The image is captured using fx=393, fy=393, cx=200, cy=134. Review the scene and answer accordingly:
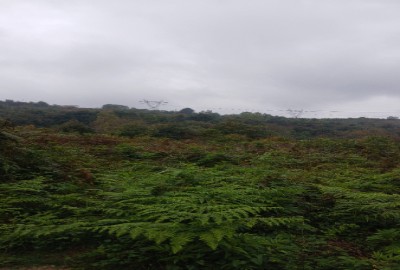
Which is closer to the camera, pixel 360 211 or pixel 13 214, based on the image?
pixel 13 214

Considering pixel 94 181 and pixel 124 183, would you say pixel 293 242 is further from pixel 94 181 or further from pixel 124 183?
pixel 94 181

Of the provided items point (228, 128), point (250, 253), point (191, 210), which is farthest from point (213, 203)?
point (228, 128)

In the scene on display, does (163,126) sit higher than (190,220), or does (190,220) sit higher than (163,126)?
(163,126)

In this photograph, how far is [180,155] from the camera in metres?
11.7

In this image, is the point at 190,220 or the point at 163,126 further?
the point at 163,126

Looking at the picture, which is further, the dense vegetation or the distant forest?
the distant forest

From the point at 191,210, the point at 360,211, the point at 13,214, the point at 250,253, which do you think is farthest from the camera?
the point at 360,211

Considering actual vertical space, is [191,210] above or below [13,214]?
above

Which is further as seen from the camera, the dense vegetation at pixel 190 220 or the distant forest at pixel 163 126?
the distant forest at pixel 163 126

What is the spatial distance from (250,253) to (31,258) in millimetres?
2325

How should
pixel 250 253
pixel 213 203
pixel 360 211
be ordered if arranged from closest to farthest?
1. pixel 250 253
2. pixel 213 203
3. pixel 360 211

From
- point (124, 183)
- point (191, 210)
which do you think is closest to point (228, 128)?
point (124, 183)

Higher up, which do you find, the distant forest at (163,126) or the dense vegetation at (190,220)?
the distant forest at (163,126)

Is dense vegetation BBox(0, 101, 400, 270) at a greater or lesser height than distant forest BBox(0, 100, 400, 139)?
lesser
